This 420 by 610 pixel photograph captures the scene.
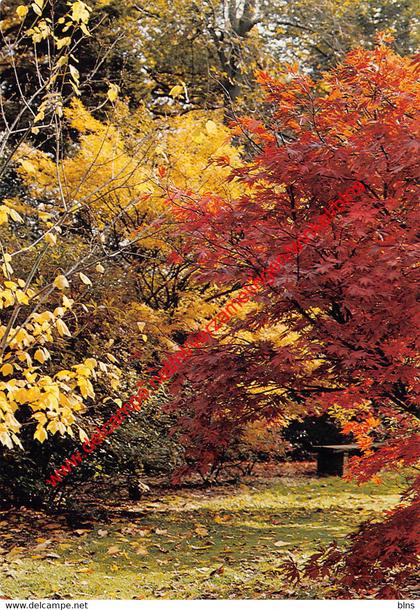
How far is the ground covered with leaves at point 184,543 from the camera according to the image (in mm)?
5250

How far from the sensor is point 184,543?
638cm

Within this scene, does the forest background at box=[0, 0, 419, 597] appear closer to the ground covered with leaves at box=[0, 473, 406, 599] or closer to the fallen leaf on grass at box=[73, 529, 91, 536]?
the ground covered with leaves at box=[0, 473, 406, 599]

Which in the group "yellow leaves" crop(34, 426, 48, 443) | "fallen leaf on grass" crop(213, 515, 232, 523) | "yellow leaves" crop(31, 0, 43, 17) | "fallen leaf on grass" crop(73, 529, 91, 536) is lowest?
"fallen leaf on grass" crop(213, 515, 232, 523)

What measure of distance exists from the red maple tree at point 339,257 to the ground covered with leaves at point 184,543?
1.28 metres

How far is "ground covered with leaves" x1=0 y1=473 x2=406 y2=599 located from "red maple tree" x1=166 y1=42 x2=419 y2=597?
50.4 inches

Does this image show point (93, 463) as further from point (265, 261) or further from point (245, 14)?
point (245, 14)

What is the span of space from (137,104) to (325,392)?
10224 millimetres

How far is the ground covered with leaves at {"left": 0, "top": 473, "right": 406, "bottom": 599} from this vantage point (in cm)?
525

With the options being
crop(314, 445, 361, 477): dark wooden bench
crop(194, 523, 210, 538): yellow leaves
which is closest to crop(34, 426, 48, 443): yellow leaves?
crop(194, 523, 210, 538): yellow leaves

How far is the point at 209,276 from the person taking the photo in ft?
12.4

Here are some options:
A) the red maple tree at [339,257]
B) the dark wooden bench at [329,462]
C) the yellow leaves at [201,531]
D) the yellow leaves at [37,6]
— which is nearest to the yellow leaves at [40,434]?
the red maple tree at [339,257]

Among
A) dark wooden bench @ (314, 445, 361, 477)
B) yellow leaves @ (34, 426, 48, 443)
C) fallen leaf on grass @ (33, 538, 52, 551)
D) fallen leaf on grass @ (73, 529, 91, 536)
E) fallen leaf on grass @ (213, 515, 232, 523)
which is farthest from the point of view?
dark wooden bench @ (314, 445, 361, 477)

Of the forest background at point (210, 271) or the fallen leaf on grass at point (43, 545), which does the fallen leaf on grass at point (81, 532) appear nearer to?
the fallen leaf on grass at point (43, 545)
